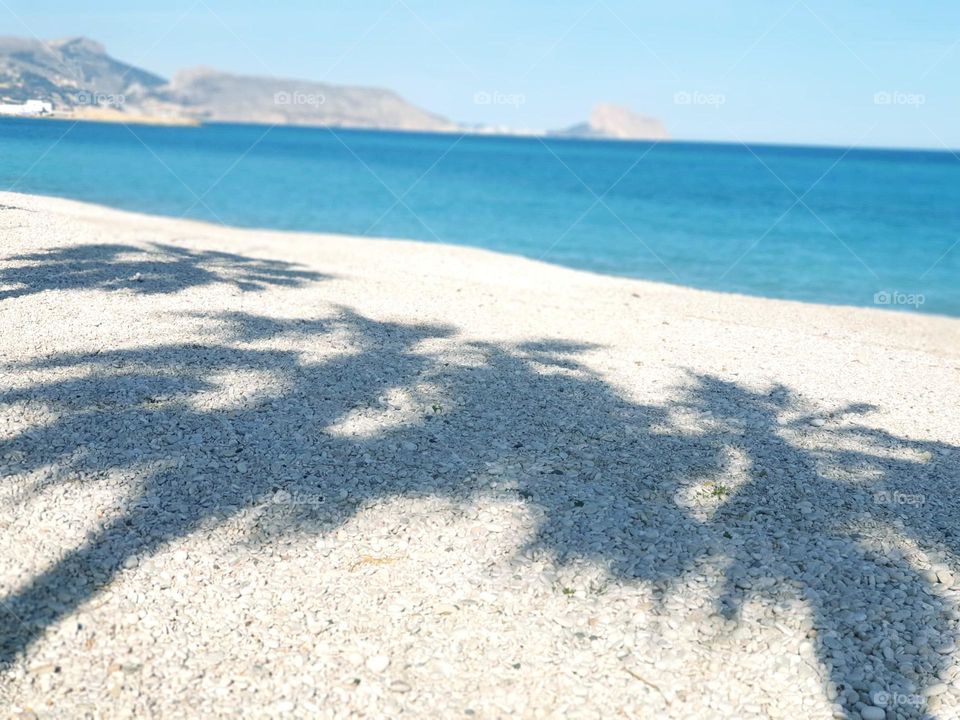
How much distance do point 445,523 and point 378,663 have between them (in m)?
1.30

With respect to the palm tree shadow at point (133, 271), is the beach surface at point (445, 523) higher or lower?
higher

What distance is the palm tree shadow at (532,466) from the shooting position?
4867mm

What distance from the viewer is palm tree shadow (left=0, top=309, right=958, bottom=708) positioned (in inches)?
192

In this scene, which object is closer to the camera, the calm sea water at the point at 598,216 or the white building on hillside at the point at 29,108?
the white building on hillside at the point at 29,108

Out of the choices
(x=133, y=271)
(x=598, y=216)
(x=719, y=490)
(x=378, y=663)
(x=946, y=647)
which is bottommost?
(x=598, y=216)

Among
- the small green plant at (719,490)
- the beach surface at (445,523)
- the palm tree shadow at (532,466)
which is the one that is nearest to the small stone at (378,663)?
the beach surface at (445,523)

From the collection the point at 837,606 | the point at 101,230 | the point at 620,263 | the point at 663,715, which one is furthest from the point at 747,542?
the point at 620,263

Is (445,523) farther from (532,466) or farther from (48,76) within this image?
(48,76)

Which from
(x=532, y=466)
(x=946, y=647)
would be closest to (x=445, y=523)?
(x=532, y=466)

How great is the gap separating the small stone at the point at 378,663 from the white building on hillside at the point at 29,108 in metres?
11.9

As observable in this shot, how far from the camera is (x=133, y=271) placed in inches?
432

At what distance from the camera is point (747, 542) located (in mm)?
5469

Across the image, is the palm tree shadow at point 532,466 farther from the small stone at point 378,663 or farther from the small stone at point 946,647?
the small stone at point 378,663

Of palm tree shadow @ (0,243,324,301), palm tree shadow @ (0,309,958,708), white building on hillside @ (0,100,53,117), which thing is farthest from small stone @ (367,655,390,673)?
white building on hillside @ (0,100,53,117)
